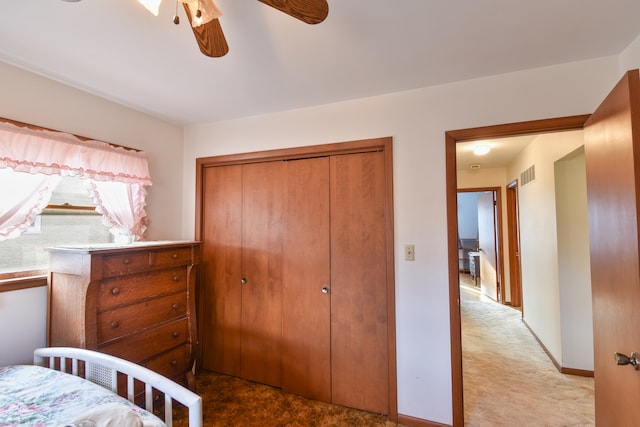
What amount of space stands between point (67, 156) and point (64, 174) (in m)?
0.13

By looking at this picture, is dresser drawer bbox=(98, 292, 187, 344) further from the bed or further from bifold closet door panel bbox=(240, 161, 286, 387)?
bifold closet door panel bbox=(240, 161, 286, 387)

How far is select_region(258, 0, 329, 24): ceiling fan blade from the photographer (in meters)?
0.91

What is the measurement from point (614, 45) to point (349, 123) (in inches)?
60.8

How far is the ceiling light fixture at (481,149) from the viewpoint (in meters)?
3.50

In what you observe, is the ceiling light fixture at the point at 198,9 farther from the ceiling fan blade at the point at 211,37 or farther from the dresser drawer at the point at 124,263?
the dresser drawer at the point at 124,263

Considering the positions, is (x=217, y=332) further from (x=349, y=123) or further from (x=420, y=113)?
(x=420, y=113)

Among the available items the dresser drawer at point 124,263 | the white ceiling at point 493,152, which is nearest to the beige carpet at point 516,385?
the white ceiling at point 493,152

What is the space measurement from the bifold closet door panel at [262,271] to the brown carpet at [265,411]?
171 mm

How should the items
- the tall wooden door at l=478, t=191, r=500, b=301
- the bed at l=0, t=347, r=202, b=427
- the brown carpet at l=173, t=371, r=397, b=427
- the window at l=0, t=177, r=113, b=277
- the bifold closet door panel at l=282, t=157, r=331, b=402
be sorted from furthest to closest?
the tall wooden door at l=478, t=191, r=500, b=301 → the bifold closet door panel at l=282, t=157, r=331, b=402 → the brown carpet at l=173, t=371, r=397, b=427 → the window at l=0, t=177, r=113, b=277 → the bed at l=0, t=347, r=202, b=427

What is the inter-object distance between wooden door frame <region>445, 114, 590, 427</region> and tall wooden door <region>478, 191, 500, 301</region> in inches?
145

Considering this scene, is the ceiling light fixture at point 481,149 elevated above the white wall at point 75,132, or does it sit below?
above

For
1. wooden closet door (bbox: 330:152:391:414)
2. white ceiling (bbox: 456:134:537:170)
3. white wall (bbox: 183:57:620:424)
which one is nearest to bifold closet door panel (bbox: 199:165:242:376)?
wooden closet door (bbox: 330:152:391:414)

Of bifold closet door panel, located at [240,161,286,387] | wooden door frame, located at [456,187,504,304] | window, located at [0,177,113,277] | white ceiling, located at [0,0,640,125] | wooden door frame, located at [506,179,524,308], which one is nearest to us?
white ceiling, located at [0,0,640,125]

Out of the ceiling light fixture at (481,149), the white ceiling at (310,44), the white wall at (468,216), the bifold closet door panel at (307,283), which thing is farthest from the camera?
the white wall at (468,216)
